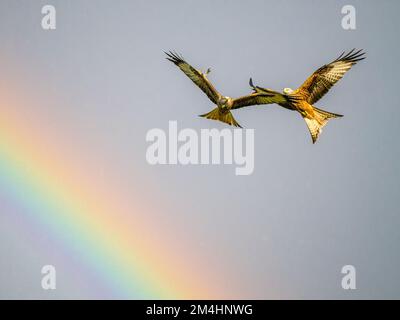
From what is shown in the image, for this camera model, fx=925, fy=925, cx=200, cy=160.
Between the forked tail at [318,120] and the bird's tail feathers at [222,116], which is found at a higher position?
the bird's tail feathers at [222,116]

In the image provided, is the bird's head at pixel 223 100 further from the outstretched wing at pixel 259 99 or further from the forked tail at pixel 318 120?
the forked tail at pixel 318 120

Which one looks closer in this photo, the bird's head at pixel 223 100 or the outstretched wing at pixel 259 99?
the outstretched wing at pixel 259 99

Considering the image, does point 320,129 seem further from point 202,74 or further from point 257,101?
point 202,74

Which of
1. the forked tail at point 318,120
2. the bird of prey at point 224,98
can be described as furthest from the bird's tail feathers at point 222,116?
the forked tail at point 318,120

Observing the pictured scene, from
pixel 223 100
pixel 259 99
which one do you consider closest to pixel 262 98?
pixel 259 99

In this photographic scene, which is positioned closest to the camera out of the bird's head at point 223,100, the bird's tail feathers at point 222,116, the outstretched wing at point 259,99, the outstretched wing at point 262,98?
the outstretched wing at point 262,98

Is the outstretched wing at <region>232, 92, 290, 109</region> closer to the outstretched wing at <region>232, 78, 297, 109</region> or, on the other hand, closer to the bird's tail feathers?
the outstretched wing at <region>232, 78, 297, 109</region>

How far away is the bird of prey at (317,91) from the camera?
2111 cm

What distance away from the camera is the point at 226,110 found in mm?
21688

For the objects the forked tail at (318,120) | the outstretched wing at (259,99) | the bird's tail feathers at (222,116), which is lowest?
the forked tail at (318,120)

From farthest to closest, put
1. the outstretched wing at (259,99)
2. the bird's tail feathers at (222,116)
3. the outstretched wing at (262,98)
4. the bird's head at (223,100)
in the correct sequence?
the bird's tail feathers at (222,116) < the bird's head at (223,100) < the outstretched wing at (259,99) < the outstretched wing at (262,98)

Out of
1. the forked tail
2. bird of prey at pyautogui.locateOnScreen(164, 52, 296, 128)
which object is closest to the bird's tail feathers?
bird of prey at pyautogui.locateOnScreen(164, 52, 296, 128)
